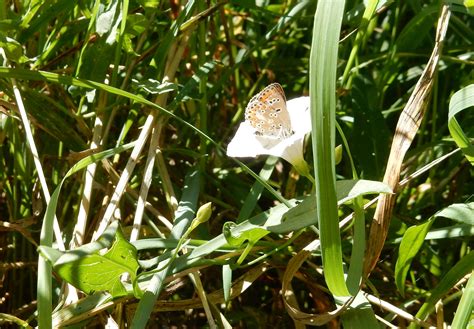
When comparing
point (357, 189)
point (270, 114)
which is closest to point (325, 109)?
point (357, 189)

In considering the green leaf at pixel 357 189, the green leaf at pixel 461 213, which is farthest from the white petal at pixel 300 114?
the green leaf at pixel 461 213

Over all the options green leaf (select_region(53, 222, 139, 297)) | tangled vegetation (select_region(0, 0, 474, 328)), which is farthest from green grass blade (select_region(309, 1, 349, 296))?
green leaf (select_region(53, 222, 139, 297))

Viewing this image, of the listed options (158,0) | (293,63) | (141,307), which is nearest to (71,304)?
(141,307)

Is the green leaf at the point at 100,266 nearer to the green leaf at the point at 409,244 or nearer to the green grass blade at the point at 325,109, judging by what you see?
the green grass blade at the point at 325,109

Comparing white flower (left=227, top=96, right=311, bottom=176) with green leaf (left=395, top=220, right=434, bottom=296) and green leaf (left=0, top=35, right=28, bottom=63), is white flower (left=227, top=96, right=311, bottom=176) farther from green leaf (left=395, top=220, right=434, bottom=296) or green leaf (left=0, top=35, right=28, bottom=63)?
green leaf (left=0, top=35, right=28, bottom=63)

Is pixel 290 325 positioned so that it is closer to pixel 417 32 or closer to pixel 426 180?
pixel 426 180

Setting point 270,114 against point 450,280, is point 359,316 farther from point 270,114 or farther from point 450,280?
point 270,114
